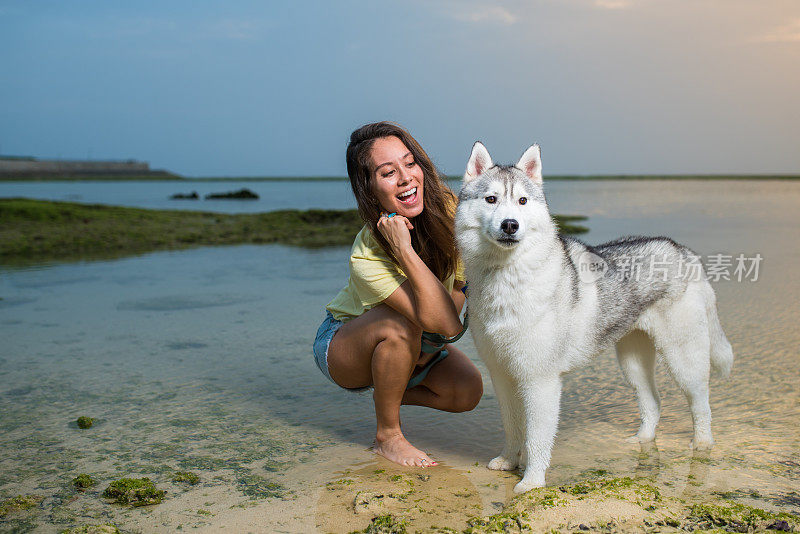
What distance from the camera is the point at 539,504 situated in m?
2.58

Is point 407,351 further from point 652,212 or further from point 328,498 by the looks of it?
point 652,212

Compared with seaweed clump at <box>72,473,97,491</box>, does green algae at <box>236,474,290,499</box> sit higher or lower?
higher

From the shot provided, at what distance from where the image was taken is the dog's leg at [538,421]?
2949 mm

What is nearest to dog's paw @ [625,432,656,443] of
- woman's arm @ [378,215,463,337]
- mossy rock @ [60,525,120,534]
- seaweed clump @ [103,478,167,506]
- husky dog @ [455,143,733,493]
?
husky dog @ [455,143,733,493]

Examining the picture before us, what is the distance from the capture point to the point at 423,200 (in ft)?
11.5

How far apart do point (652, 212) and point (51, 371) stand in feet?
74.3

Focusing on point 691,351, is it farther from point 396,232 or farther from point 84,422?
point 84,422

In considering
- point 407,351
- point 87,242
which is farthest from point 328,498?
point 87,242

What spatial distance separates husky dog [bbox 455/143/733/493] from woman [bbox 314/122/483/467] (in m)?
0.30

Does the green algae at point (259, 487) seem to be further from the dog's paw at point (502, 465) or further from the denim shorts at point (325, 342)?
the dog's paw at point (502, 465)

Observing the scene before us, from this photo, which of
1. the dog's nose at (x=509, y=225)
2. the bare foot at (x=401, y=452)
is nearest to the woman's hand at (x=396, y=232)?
the dog's nose at (x=509, y=225)

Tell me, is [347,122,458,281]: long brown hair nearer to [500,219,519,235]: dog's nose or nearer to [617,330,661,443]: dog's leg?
[500,219,519,235]: dog's nose

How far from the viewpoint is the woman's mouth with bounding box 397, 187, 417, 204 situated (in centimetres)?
339

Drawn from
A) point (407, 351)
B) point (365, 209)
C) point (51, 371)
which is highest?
point (365, 209)
